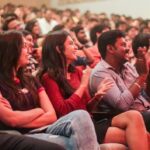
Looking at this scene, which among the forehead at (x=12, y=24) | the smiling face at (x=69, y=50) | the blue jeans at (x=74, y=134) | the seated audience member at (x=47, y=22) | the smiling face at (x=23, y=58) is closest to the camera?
the blue jeans at (x=74, y=134)

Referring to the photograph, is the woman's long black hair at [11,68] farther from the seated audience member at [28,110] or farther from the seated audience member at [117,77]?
the seated audience member at [117,77]

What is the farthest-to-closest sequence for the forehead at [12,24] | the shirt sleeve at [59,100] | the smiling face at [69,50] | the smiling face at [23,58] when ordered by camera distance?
the forehead at [12,24], the smiling face at [69,50], the shirt sleeve at [59,100], the smiling face at [23,58]

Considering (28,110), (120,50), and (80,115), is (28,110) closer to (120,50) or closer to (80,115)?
(80,115)

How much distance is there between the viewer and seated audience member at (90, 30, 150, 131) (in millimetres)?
2715

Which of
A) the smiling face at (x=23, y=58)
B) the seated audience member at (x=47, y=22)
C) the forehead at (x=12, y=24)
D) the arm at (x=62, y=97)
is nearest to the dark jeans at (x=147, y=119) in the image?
the arm at (x=62, y=97)

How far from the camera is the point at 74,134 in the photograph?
2.12 metres

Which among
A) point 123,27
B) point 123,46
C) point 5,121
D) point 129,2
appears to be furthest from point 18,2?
point 5,121

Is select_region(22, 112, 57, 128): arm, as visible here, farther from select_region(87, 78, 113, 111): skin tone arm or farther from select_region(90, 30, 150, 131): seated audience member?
select_region(90, 30, 150, 131): seated audience member

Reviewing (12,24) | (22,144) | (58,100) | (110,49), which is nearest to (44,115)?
(58,100)

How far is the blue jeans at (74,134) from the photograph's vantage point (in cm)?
212

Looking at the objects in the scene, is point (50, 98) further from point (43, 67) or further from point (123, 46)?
point (123, 46)

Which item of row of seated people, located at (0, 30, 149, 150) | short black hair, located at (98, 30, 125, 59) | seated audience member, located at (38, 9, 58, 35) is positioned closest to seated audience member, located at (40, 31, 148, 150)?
row of seated people, located at (0, 30, 149, 150)

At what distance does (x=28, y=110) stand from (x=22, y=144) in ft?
1.72

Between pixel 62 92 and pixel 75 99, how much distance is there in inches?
4.5
